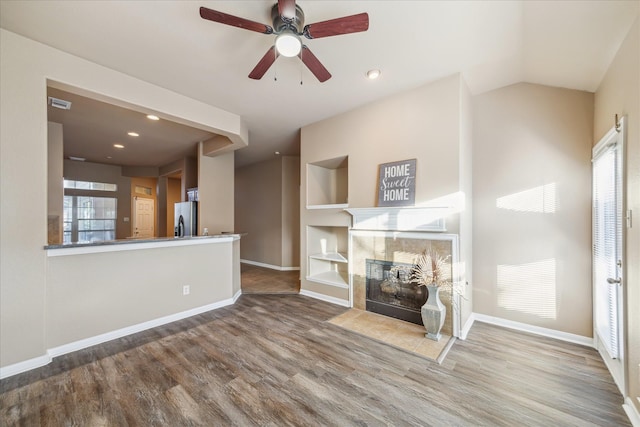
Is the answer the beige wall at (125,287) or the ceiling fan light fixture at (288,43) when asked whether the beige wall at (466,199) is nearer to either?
the ceiling fan light fixture at (288,43)

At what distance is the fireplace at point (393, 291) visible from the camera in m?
3.11

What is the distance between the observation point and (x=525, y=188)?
2955 mm

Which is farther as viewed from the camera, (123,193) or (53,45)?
(123,193)

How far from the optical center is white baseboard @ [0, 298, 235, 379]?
83.6 inches

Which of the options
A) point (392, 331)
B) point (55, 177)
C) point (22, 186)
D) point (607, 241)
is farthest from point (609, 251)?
point (55, 177)

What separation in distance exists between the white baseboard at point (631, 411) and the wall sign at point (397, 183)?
7.35 feet

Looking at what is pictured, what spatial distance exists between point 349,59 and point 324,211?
226cm

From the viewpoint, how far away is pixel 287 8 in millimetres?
1639

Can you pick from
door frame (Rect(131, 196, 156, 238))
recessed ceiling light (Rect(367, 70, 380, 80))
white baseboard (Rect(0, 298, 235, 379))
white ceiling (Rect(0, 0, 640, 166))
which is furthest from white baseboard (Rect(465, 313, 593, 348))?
door frame (Rect(131, 196, 156, 238))

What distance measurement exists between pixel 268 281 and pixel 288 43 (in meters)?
4.49

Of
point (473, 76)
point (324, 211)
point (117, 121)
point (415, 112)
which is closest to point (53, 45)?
point (117, 121)

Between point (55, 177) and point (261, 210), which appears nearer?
point (55, 177)

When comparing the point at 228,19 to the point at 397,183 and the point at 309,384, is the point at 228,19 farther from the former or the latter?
the point at 309,384

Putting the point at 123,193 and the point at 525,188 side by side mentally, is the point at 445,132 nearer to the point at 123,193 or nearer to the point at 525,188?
the point at 525,188
